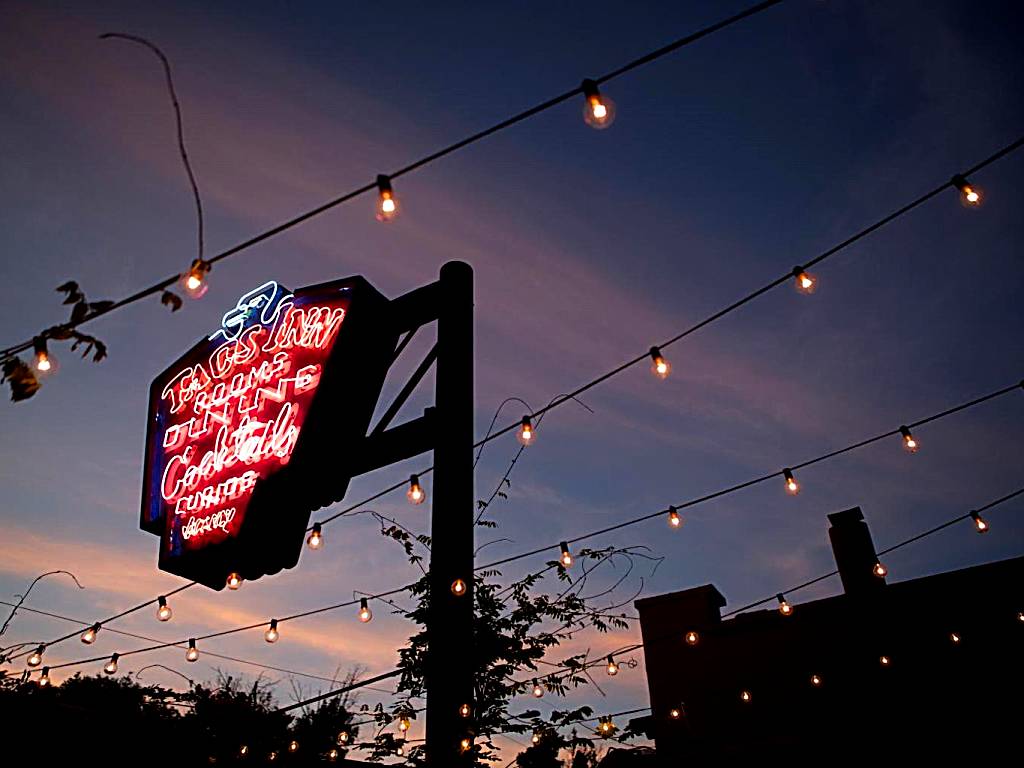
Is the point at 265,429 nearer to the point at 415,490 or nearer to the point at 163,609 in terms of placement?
A: the point at 415,490

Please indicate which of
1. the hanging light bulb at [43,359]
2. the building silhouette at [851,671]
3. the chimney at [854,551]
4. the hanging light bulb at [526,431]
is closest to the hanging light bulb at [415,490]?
the hanging light bulb at [526,431]

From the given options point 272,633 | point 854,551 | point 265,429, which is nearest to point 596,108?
point 265,429

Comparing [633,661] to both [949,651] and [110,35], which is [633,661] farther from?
[949,651]

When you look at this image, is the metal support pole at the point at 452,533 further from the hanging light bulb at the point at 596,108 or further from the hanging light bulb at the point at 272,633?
the hanging light bulb at the point at 272,633

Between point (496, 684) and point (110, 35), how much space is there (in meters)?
5.60

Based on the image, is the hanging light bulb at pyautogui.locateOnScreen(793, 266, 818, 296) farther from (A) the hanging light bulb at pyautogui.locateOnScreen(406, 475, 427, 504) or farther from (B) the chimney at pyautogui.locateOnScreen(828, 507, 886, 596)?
(B) the chimney at pyautogui.locateOnScreen(828, 507, 886, 596)

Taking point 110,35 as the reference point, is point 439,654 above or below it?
below

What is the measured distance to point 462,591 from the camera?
468 cm

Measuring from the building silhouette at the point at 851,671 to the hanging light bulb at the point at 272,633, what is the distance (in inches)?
238

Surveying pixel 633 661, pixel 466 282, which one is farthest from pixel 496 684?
pixel 466 282

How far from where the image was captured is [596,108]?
404 cm

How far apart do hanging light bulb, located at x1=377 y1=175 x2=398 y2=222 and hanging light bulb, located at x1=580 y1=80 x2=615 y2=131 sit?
1225 mm

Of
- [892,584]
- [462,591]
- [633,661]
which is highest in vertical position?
[892,584]

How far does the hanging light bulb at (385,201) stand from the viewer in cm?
449
